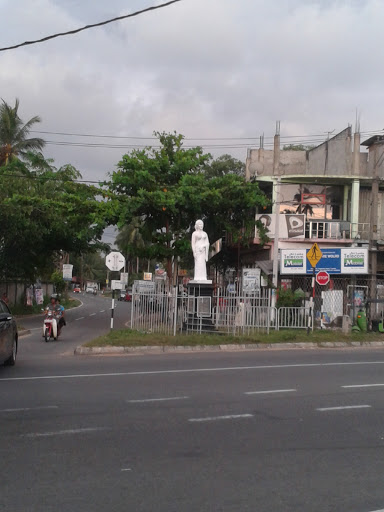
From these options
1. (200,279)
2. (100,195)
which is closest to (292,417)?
(200,279)

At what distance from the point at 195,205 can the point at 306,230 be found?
23.9 ft

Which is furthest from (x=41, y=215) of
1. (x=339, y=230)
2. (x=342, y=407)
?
(x=342, y=407)

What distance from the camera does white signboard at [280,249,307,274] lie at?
2741 cm

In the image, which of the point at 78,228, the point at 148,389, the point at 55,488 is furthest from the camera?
the point at 78,228

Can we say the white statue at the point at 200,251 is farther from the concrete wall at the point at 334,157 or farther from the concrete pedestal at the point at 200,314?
the concrete wall at the point at 334,157

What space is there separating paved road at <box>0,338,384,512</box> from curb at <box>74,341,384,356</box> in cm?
404

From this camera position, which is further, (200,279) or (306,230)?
(306,230)

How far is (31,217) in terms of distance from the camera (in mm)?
31859

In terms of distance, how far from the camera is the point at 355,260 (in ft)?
88.3

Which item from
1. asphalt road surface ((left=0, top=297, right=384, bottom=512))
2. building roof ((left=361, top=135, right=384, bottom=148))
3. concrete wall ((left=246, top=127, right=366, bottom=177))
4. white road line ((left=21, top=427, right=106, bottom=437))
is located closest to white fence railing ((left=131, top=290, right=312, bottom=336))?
asphalt road surface ((left=0, top=297, right=384, bottom=512))

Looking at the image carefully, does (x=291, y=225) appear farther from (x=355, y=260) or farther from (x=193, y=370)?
(x=193, y=370)

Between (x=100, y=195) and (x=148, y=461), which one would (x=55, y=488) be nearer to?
Answer: (x=148, y=461)

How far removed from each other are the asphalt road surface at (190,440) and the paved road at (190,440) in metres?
0.02

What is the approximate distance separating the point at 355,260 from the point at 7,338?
1828 cm
